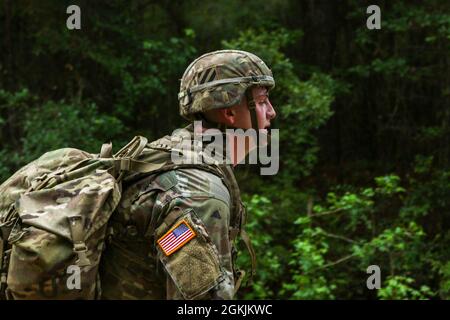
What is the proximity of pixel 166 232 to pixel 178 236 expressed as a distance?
0.13ft

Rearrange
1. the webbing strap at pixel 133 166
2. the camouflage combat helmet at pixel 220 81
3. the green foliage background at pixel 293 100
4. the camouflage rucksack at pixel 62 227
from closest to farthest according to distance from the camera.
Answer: the camouflage rucksack at pixel 62 227 → the webbing strap at pixel 133 166 → the camouflage combat helmet at pixel 220 81 → the green foliage background at pixel 293 100

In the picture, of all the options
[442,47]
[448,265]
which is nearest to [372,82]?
[442,47]

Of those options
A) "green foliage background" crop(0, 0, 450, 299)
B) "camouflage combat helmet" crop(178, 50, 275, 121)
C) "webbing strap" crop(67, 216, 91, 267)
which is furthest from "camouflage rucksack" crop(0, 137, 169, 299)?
"green foliage background" crop(0, 0, 450, 299)

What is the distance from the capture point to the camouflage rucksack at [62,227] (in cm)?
237

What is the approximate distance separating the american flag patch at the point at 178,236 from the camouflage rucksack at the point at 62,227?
0.18 meters

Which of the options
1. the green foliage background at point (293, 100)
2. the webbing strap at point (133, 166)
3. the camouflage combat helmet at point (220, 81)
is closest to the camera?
the webbing strap at point (133, 166)

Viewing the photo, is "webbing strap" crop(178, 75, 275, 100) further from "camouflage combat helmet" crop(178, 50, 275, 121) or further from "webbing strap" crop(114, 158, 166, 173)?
"webbing strap" crop(114, 158, 166, 173)

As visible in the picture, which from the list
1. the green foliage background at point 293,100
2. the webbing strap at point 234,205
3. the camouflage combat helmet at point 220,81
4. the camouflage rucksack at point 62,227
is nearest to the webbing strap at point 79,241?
the camouflage rucksack at point 62,227

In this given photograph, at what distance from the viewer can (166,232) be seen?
7.93 feet

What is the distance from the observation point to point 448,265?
839cm

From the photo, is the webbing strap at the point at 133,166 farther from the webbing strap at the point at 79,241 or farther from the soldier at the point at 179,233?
the webbing strap at the point at 79,241

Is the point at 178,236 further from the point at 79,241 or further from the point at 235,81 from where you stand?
the point at 235,81

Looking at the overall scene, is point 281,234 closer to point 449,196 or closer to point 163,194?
point 449,196

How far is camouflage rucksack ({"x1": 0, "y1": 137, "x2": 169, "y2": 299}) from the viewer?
2369mm
